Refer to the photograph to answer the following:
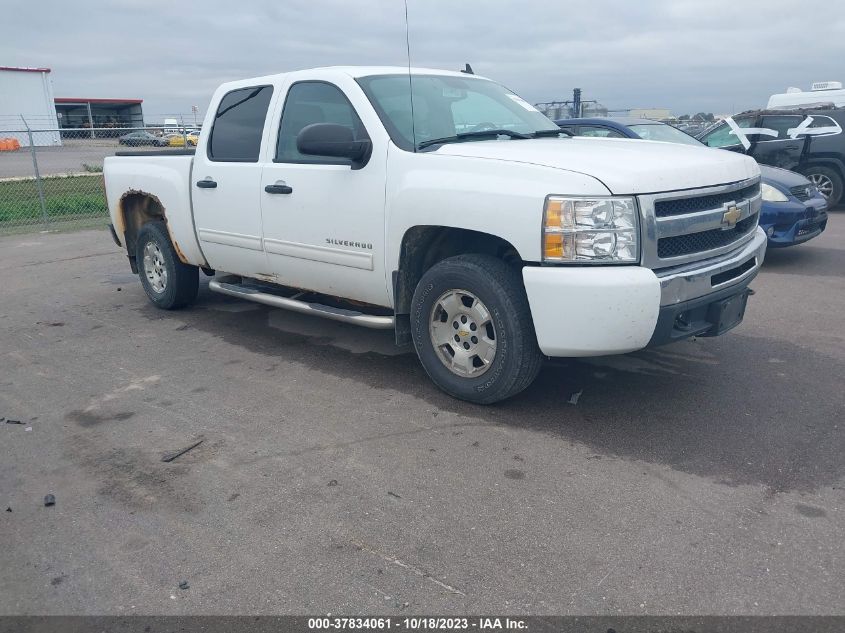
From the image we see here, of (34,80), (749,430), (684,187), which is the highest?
(34,80)

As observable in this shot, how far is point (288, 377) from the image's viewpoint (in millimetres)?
5051

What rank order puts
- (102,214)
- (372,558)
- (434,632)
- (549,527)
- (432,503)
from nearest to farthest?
(434,632)
(372,558)
(549,527)
(432,503)
(102,214)

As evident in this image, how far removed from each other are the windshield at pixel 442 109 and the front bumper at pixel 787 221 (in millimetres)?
4116

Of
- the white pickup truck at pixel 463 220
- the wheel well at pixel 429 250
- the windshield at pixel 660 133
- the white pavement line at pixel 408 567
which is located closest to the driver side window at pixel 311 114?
the white pickup truck at pixel 463 220

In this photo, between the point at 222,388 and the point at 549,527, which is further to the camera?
the point at 222,388

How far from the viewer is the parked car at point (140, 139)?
709 inches

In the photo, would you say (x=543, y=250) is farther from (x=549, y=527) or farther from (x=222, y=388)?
(x=222, y=388)

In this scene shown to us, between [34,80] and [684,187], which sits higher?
[34,80]

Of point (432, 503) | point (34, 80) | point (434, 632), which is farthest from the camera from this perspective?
point (34, 80)

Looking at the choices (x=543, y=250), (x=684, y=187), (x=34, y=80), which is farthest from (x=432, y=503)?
(x=34, y=80)

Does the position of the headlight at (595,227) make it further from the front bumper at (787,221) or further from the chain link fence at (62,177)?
the chain link fence at (62,177)

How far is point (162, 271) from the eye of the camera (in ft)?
22.7

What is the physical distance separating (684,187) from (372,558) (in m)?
2.50

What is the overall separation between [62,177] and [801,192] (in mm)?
16302
